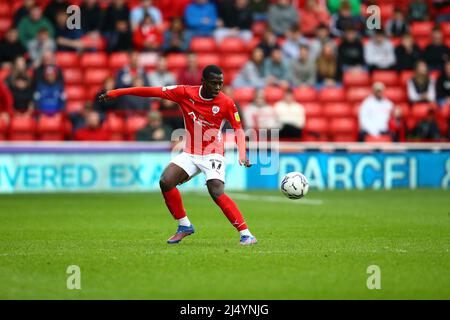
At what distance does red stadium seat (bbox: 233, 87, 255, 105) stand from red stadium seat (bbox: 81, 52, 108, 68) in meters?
3.04

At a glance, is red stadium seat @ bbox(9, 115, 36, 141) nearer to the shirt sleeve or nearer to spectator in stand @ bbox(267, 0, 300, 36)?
spectator in stand @ bbox(267, 0, 300, 36)

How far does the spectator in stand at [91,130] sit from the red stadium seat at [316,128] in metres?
4.56

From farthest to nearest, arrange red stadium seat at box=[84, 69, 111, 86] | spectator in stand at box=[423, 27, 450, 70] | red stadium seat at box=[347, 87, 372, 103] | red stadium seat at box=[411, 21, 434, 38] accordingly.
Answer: red stadium seat at box=[411, 21, 434, 38] → spectator in stand at box=[423, 27, 450, 70] → red stadium seat at box=[347, 87, 372, 103] → red stadium seat at box=[84, 69, 111, 86]

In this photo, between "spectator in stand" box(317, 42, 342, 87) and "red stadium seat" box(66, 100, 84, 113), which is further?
"spectator in stand" box(317, 42, 342, 87)

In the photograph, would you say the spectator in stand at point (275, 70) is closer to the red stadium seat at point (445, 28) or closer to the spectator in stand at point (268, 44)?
the spectator in stand at point (268, 44)

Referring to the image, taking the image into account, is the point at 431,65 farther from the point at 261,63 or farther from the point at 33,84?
the point at 33,84

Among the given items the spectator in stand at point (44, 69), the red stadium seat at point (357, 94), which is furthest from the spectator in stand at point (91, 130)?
the red stadium seat at point (357, 94)

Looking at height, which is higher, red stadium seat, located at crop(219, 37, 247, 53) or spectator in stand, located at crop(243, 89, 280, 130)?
red stadium seat, located at crop(219, 37, 247, 53)

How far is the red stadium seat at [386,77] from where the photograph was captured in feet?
78.5

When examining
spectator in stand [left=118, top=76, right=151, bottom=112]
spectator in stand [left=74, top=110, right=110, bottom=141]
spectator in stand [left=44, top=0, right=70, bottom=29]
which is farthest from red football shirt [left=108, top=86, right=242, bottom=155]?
spectator in stand [left=44, top=0, right=70, bottom=29]

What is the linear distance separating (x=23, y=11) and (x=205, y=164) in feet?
41.7

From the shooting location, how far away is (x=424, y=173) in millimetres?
21203

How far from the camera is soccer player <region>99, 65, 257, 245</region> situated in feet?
36.3
